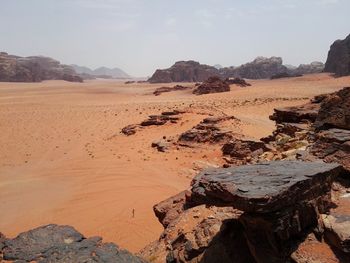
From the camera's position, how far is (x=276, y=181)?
423cm

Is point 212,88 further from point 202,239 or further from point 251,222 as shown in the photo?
point 251,222

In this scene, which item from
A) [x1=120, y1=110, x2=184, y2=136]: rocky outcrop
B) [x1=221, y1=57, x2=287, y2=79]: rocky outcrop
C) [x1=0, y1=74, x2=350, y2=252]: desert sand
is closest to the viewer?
[x1=0, y1=74, x2=350, y2=252]: desert sand

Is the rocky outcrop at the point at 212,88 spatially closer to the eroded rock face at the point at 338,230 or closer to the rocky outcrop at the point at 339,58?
the rocky outcrop at the point at 339,58

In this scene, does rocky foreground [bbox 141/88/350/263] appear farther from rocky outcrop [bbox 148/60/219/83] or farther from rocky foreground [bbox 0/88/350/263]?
rocky outcrop [bbox 148/60/219/83]

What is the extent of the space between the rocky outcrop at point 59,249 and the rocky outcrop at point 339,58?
5381 centimetres

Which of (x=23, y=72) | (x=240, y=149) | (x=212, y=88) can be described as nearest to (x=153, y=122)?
(x=240, y=149)

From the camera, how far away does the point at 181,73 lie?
73.1 m

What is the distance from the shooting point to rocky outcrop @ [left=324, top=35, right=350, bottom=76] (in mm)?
54031

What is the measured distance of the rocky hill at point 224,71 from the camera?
7275cm

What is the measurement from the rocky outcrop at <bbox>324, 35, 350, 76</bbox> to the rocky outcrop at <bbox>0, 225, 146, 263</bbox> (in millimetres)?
53814

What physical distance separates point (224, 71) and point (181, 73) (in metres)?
21.1

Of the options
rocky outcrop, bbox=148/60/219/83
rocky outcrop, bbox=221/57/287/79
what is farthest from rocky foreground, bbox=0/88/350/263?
rocky outcrop, bbox=221/57/287/79

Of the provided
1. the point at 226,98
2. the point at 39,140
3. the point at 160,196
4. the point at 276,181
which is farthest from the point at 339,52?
the point at 276,181

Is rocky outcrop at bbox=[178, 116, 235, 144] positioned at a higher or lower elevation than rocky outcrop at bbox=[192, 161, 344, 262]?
A: lower
